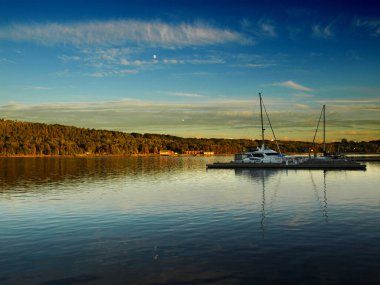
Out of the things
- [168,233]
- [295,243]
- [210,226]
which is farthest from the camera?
[210,226]

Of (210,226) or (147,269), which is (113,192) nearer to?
(210,226)

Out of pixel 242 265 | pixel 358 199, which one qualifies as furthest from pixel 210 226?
pixel 358 199

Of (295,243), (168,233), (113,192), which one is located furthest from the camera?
(113,192)

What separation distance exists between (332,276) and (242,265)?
3.76m

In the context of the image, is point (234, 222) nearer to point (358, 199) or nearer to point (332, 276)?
point (332, 276)

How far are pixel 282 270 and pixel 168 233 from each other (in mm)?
9353

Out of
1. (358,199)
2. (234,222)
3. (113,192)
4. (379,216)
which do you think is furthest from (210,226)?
(113,192)

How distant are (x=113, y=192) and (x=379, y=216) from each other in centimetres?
3079

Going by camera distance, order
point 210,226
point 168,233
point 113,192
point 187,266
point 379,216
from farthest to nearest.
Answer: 1. point 113,192
2. point 379,216
3. point 210,226
4. point 168,233
5. point 187,266

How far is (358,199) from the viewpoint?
4175 centimetres

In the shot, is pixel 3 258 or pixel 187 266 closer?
pixel 187 266

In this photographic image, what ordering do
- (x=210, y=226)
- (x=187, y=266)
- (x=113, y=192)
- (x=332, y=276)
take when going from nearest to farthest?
1. (x=332, y=276)
2. (x=187, y=266)
3. (x=210, y=226)
4. (x=113, y=192)

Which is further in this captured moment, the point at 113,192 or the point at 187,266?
the point at 113,192

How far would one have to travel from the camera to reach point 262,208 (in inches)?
1395
